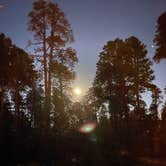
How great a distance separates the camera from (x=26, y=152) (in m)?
17.6

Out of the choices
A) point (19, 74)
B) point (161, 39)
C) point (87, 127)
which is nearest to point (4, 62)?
point (19, 74)

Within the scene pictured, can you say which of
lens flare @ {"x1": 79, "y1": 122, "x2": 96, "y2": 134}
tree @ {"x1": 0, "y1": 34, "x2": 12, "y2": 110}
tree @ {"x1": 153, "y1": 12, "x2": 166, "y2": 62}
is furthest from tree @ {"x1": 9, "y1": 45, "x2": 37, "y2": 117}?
tree @ {"x1": 153, "y1": 12, "x2": 166, "y2": 62}

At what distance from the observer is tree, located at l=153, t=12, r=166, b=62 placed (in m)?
23.5

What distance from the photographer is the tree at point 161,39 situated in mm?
23453

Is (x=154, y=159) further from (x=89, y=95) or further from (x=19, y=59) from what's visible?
(x=89, y=95)

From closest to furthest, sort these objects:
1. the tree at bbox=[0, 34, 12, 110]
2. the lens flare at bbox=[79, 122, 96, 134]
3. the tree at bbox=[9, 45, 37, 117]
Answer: the lens flare at bbox=[79, 122, 96, 134]
the tree at bbox=[0, 34, 12, 110]
the tree at bbox=[9, 45, 37, 117]

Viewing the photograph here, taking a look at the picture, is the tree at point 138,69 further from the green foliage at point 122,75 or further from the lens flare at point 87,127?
the lens flare at point 87,127

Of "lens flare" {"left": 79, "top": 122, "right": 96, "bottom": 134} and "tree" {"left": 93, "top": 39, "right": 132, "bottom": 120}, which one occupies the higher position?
"tree" {"left": 93, "top": 39, "right": 132, "bottom": 120}

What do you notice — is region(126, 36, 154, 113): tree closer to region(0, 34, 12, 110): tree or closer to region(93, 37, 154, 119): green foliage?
region(93, 37, 154, 119): green foliage

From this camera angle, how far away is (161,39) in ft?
78.0

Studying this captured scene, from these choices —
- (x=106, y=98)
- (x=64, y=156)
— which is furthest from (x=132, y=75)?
(x=64, y=156)

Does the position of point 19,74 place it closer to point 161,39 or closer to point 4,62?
point 4,62

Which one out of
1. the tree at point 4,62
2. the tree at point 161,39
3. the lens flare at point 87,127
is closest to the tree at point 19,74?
the tree at point 4,62

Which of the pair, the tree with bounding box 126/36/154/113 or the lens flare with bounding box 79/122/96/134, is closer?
the lens flare with bounding box 79/122/96/134
